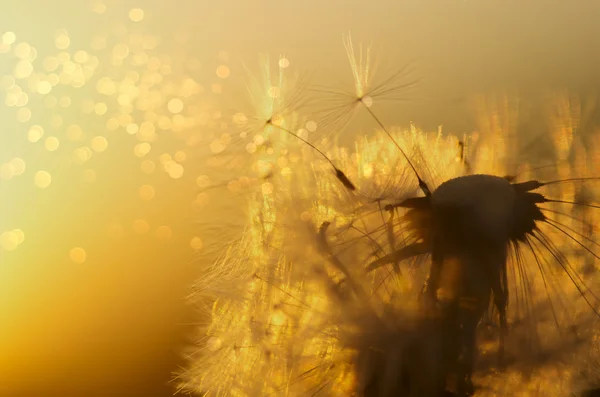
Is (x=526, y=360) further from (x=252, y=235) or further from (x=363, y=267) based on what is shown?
(x=252, y=235)

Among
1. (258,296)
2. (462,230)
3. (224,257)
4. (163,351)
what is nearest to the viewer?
(462,230)

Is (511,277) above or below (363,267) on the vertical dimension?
below

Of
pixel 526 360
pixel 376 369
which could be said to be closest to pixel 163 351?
pixel 376 369

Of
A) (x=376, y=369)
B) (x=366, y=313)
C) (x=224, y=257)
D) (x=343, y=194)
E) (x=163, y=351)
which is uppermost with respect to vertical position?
(x=343, y=194)

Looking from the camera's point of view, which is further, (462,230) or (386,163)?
(386,163)

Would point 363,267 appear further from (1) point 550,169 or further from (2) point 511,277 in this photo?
(1) point 550,169

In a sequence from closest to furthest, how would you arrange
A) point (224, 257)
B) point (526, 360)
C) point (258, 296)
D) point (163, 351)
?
point (526, 360), point (258, 296), point (224, 257), point (163, 351)

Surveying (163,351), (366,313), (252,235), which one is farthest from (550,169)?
(163,351)
